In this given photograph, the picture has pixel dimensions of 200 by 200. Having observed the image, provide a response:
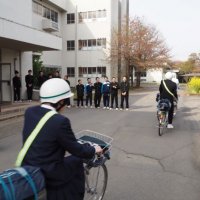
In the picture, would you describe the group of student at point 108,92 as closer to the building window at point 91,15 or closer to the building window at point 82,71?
the building window at point 82,71

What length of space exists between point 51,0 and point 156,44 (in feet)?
49.1

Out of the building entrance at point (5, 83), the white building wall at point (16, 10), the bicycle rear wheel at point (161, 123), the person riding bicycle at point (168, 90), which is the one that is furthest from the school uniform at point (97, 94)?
the bicycle rear wheel at point (161, 123)

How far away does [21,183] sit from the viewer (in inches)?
Result: 97.1

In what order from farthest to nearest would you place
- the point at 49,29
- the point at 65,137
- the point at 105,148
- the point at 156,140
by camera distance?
the point at 49,29
the point at 156,140
the point at 105,148
the point at 65,137

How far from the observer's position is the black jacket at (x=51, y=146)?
2.74 m

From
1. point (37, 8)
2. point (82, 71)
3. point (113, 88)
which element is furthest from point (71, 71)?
point (113, 88)

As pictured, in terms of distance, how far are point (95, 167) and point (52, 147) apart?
1293mm

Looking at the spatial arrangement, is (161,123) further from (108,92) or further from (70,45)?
(70,45)

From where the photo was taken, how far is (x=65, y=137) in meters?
2.78

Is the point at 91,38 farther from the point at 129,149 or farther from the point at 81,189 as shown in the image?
the point at 81,189

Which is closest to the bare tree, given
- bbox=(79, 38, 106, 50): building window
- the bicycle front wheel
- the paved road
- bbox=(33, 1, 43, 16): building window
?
bbox=(79, 38, 106, 50): building window

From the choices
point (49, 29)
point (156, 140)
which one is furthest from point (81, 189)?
point (49, 29)

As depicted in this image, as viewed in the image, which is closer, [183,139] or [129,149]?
[129,149]

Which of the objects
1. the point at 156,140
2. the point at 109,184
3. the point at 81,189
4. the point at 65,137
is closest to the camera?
the point at 65,137
